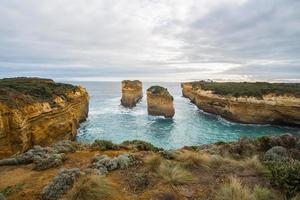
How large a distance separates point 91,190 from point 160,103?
40.6 metres

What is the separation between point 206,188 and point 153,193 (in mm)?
1346

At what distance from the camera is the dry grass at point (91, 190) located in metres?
5.49

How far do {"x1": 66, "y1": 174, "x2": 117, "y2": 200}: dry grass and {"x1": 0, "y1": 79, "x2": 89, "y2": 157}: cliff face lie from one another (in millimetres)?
12030

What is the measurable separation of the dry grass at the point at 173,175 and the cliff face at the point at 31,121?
1221 centimetres

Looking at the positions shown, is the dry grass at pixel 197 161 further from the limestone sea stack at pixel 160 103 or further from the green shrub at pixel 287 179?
the limestone sea stack at pixel 160 103

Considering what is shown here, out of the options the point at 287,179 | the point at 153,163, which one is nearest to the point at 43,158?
the point at 153,163

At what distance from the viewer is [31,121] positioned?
744 inches

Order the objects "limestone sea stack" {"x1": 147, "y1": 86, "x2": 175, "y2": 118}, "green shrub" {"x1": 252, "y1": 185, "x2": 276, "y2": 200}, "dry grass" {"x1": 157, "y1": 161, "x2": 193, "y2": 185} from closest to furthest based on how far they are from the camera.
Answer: "green shrub" {"x1": 252, "y1": 185, "x2": 276, "y2": 200}
"dry grass" {"x1": 157, "y1": 161, "x2": 193, "y2": 185}
"limestone sea stack" {"x1": 147, "y1": 86, "x2": 175, "y2": 118}

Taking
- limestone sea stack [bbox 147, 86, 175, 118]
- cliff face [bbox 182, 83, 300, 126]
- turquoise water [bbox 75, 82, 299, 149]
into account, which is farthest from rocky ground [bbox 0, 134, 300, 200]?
limestone sea stack [bbox 147, 86, 175, 118]

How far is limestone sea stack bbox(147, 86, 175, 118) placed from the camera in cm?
4519

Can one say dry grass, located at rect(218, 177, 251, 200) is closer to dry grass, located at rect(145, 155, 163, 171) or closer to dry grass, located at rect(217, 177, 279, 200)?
dry grass, located at rect(217, 177, 279, 200)

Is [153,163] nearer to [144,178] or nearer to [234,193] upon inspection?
[144,178]

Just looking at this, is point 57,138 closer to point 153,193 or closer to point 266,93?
point 153,193

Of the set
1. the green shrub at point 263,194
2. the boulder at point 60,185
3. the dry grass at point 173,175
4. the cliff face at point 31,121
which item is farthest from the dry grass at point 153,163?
the cliff face at point 31,121
